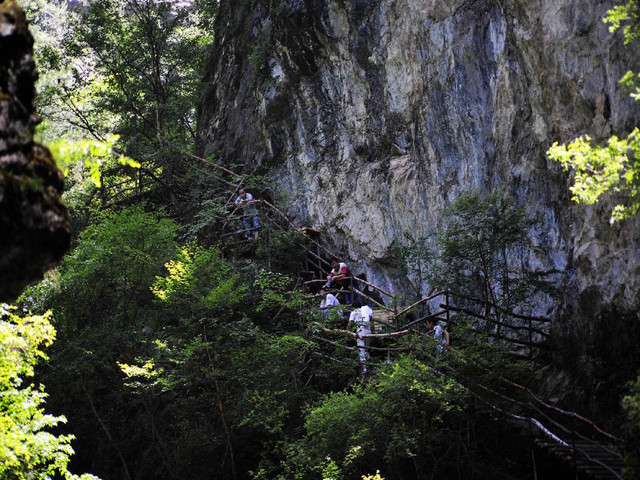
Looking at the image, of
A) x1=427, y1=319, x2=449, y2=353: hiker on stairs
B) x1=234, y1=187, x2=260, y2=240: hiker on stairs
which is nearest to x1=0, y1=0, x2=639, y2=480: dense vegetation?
x1=427, y1=319, x2=449, y2=353: hiker on stairs

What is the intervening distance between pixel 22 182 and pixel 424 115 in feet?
46.7

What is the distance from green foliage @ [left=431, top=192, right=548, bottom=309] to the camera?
12.8 m

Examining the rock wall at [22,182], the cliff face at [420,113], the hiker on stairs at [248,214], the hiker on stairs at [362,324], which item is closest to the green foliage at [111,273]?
the hiker on stairs at [248,214]

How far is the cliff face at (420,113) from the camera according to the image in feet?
33.8

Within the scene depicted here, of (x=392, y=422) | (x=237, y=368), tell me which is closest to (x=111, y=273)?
(x=237, y=368)

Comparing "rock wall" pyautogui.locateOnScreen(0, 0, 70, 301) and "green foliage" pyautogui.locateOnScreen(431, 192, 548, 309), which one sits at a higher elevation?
"green foliage" pyautogui.locateOnScreen(431, 192, 548, 309)

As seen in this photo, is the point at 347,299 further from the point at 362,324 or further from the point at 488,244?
the point at 488,244

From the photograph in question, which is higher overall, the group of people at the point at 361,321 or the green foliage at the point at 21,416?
the group of people at the point at 361,321

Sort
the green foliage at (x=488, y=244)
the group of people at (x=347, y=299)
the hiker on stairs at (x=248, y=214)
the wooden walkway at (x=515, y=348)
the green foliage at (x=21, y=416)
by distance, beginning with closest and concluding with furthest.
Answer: the wooden walkway at (x=515, y=348)
the green foliage at (x=21, y=416)
the green foliage at (x=488, y=244)
the group of people at (x=347, y=299)
the hiker on stairs at (x=248, y=214)

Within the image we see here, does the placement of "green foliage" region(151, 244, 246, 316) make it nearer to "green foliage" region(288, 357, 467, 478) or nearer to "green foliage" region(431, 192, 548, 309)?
"green foliage" region(288, 357, 467, 478)

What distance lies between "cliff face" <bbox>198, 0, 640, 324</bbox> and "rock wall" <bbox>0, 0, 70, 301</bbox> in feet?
23.7

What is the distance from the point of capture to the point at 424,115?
17.6m

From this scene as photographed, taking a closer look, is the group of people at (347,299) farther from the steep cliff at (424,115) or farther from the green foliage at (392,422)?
the steep cliff at (424,115)

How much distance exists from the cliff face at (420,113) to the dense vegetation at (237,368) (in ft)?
5.05
